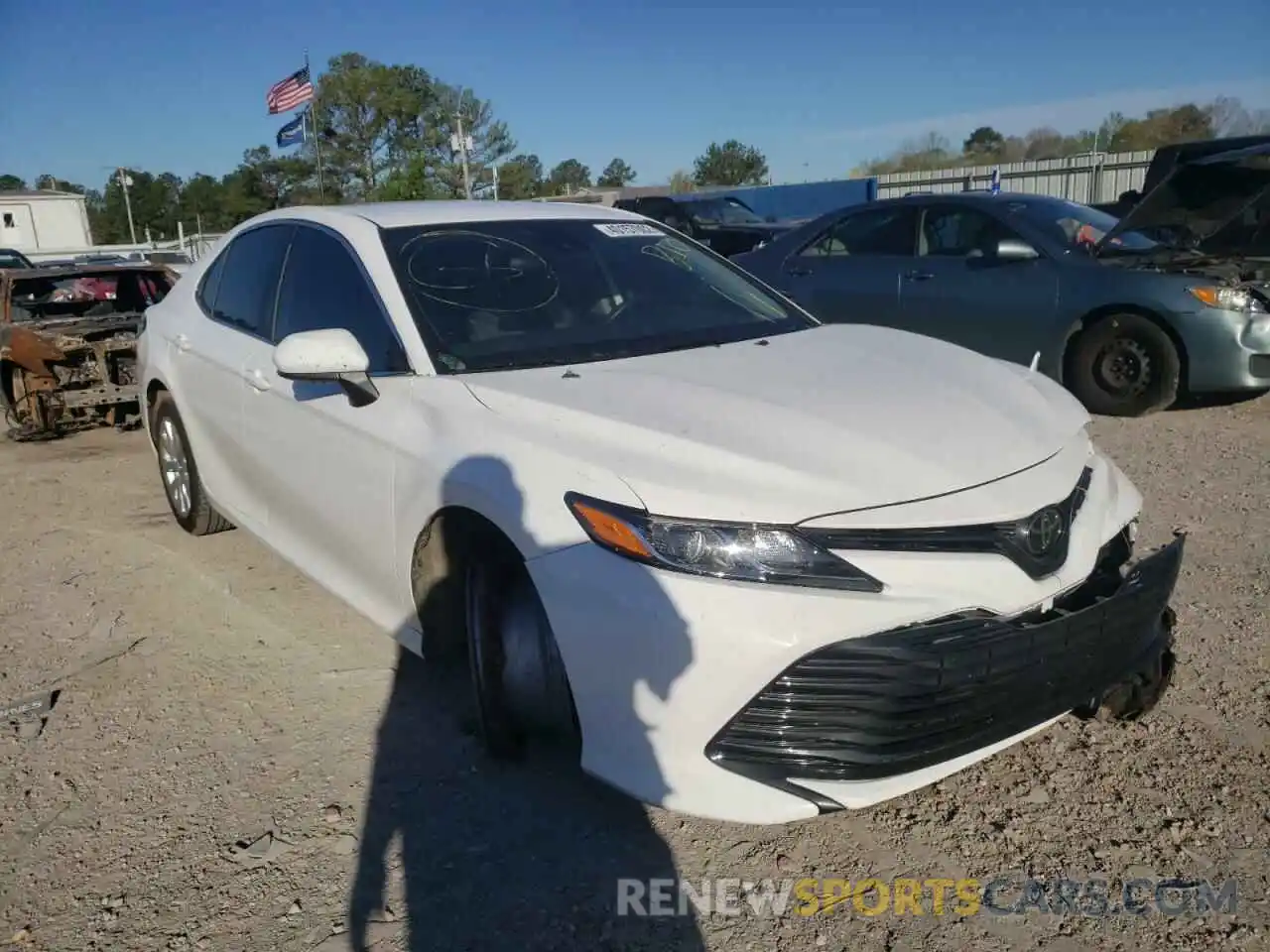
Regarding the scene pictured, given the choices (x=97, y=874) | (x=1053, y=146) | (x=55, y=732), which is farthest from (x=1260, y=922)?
(x=1053, y=146)

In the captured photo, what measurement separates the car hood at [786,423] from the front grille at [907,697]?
12.9 inches

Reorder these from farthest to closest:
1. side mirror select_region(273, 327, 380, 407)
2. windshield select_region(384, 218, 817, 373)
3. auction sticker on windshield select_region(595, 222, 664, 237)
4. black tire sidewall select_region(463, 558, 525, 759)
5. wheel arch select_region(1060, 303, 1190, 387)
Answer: wheel arch select_region(1060, 303, 1190, 387)
auction sticker on windshield select_region(595, 222, 664, 237)
windshield select_region(384, 218, 817, 373)
side mirror select_region(273, 327, 380, 407)
black tire sidewall select_region(463, 558, 525, 759)

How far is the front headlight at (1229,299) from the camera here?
625 centimetres

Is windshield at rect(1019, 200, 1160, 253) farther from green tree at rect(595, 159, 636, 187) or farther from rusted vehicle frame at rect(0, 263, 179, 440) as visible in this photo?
green tree at rect(595, 159, 636, 187)

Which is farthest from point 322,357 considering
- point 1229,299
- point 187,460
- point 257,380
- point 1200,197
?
point 1200,197

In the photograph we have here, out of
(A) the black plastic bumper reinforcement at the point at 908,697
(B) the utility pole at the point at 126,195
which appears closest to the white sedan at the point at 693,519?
(A) the black plastic bumper reinforcement at the point at 908,697

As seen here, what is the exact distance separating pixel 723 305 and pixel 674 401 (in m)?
1.15

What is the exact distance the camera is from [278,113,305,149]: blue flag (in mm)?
26656

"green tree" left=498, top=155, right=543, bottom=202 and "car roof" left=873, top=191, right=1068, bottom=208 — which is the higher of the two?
"green tree" left=498, top=155, right=543, bottom=202

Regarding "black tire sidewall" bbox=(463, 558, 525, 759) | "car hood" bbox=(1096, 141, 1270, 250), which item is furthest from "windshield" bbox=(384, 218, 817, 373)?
"car hood" bbox=(1096, 141, 1270, 250)

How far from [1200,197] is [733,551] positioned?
6846 mm

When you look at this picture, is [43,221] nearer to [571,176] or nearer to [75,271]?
[571,176]

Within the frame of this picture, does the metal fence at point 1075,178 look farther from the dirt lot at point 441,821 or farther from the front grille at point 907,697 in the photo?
the front grille at point 907,697

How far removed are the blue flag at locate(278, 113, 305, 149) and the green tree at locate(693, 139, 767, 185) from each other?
4203 centimetres
